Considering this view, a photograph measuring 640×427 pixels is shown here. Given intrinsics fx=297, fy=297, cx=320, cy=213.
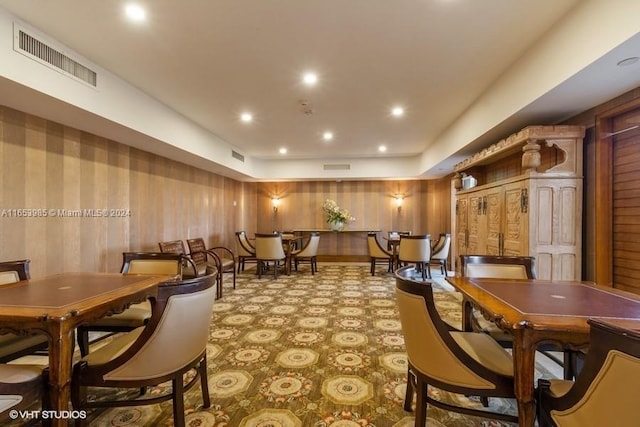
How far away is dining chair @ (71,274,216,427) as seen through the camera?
150 centimetres

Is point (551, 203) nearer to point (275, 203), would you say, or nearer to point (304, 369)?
point (304, 369)

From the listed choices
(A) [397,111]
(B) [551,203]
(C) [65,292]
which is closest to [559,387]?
(B) [551,203]

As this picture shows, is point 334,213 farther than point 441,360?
Yes

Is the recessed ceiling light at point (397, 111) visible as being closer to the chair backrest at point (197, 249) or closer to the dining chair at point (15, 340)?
the chair backrest at point (197, 249)

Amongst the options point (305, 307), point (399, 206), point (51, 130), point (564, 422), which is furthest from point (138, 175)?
point (399, 206)

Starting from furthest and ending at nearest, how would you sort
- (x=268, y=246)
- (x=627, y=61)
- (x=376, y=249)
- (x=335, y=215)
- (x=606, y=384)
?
1. (x=335, y=215)
2. (x=376, y=249)
3. (x=268, y=246)
4. (x=627, y=61)
5. (x=606, y=384)

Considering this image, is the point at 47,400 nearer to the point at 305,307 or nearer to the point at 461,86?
the point at 305,307

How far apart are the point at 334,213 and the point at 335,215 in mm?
93

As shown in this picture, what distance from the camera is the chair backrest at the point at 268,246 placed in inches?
236

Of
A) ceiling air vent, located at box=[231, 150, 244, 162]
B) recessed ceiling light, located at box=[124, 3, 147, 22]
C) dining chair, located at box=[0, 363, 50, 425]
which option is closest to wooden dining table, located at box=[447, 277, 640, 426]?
dining chair, located at box=[0, 363, 50, 425]

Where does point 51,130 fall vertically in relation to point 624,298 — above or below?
above

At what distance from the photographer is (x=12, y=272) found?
2211 mm

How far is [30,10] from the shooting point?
226cm

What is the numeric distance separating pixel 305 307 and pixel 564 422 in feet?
10.7
